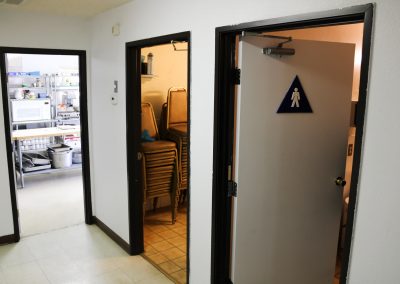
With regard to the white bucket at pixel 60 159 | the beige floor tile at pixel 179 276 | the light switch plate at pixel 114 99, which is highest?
the light switch plate at pixel 114 99

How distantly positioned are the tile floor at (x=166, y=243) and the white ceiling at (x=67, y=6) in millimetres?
2407

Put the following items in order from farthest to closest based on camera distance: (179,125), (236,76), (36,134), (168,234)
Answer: (36,134) → (179,125) → (168,234) → (236,76)

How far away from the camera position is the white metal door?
208cm

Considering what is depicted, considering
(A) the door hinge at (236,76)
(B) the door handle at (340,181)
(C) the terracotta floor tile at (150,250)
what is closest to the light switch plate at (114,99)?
(C) the terracotta floor tile at (150,250)

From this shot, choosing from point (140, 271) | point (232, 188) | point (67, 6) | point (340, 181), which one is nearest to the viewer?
point (232, 188)

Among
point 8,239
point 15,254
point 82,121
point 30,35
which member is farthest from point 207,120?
point 8,239

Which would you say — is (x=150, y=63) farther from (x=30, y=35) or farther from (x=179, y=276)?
(x=179, y=276)

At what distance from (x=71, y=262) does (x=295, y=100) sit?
2.56 m

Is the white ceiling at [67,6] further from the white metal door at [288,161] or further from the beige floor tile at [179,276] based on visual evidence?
the beige floor tile at [179,276]

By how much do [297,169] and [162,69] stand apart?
2.72m

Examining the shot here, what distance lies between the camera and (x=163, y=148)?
13.4ft

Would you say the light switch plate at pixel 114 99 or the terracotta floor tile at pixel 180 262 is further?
the light switch plate at pixel 114 99

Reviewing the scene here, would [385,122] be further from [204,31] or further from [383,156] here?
[204,31]

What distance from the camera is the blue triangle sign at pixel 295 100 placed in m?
2.15
